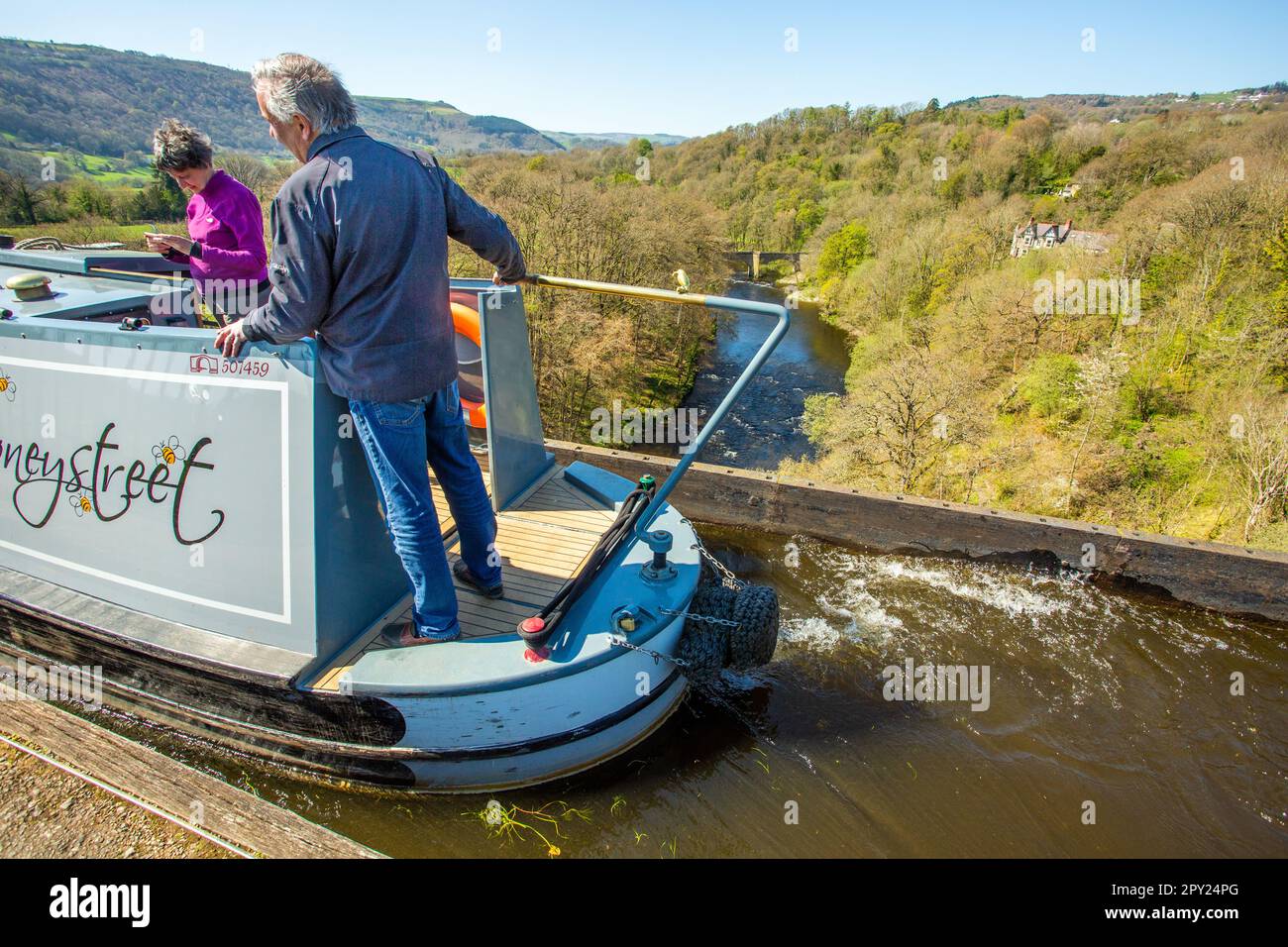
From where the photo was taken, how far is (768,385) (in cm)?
2197

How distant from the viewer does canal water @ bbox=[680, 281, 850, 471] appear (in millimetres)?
16844

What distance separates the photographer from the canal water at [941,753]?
12.0ft

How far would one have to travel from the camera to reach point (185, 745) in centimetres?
395

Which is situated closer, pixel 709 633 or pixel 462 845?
pixel 462 845

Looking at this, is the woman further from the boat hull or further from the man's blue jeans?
the boat hull

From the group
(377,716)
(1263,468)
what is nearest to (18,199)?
(377,716)

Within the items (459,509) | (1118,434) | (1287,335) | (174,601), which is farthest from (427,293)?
(1287,335)

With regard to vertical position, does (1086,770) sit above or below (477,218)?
below

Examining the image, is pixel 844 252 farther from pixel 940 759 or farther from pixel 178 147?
pixel 178 147

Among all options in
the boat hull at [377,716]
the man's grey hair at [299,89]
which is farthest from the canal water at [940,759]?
the man's grey hair at [299,89]

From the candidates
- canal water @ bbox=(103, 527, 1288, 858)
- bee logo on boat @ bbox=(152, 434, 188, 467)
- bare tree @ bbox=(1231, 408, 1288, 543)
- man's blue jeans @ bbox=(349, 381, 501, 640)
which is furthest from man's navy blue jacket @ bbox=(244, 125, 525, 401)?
bare tree @ bbox=(1231, 408, 1288, 543)
